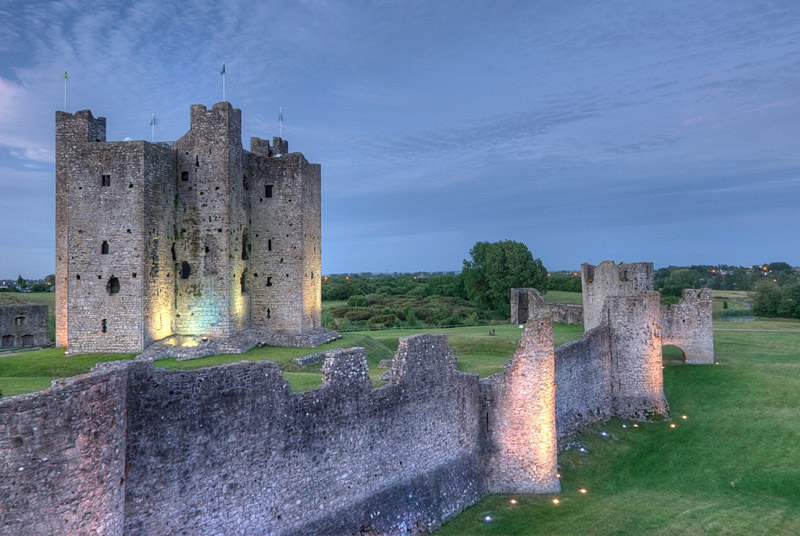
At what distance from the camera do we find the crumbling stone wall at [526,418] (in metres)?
15.5

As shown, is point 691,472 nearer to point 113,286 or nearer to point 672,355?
point 672,355

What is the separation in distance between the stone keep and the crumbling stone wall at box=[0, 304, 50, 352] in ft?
30.3

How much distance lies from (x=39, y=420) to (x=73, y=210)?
18625 mm

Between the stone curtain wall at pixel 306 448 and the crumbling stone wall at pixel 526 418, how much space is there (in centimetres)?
69

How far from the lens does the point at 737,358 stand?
95.9 feet

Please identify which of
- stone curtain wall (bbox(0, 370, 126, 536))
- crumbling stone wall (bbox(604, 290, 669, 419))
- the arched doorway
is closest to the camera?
stone curtain wall (bbox(0, 370, 126, 536))

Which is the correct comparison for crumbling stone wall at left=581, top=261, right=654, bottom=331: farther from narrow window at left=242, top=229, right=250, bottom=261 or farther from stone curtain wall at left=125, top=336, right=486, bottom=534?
narrow window at left=242, top=229, right=250, bottom=261

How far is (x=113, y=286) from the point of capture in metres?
22.9

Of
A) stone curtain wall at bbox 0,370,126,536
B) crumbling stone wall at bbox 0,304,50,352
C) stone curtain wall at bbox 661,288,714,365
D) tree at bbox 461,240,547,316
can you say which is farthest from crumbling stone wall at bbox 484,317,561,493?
tree at bbox 461,240,547,316

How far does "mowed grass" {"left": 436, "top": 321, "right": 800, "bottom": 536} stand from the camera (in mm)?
13554

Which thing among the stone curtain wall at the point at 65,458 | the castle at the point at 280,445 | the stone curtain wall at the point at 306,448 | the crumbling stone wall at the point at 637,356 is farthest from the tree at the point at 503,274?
the stone curtain wall at the point at 65,458

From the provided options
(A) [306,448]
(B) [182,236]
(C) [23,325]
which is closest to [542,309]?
(B) [182,236]

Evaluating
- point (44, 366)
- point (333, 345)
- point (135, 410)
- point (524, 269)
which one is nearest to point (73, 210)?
point (44, 366)

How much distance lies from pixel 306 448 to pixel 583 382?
13884 millimetres
